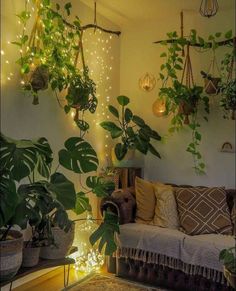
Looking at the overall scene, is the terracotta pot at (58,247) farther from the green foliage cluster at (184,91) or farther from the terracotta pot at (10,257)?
the green foliage cluster at (184,91)

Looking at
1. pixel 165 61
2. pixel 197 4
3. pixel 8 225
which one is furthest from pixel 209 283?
pixel 197 4

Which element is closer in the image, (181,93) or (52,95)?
(52,95)

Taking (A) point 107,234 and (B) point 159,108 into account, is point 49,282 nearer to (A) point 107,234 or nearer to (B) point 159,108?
(A) point 107,234

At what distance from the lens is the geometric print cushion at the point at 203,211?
2961mm

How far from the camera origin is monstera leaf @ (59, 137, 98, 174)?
2.51 metres

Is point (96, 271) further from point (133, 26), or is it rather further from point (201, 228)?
point (133, 26)

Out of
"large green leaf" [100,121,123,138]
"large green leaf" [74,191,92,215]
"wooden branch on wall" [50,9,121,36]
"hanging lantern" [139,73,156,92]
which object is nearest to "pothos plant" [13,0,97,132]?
"wooden branch on wall" [50,9,121,36]

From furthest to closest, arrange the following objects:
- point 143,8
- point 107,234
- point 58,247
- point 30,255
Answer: point 143,8
point 107,234
point 58,247
point 30,255

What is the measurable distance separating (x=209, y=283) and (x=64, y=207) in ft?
4.50

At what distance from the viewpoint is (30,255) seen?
2262 mm

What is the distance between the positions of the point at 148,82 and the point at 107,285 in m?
2.23

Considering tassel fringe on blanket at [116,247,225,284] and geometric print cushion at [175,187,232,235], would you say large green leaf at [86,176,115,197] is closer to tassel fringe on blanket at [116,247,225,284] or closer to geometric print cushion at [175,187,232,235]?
tassel fringe on blanket at [116,247,225,284]

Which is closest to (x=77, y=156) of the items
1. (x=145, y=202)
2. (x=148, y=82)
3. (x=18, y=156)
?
(x=18, y=156)

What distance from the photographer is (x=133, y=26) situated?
13.1ft
